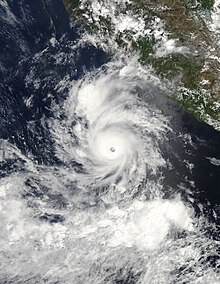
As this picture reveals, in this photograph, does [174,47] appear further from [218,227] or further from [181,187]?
[218,227]

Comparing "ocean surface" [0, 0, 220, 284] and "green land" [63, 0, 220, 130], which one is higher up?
"green land" [63, 0, 220, 130]

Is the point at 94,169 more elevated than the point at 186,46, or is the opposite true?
the point at 186,46

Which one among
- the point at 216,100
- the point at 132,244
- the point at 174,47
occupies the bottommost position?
the point at 132,244

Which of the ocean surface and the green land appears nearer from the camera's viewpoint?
the ocean surface

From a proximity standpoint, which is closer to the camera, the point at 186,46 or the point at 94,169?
the point at 94,169

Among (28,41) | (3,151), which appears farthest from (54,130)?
(28,41)

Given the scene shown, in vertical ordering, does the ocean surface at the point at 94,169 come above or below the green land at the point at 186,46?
below

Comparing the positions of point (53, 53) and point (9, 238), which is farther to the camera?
point (53, 53)

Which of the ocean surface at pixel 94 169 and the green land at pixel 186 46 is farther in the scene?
the green land at pixel 186 46
